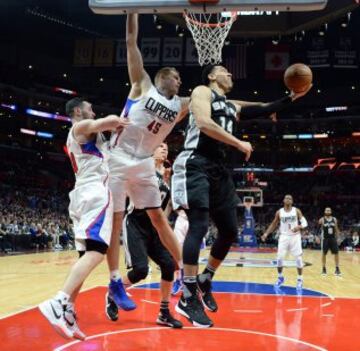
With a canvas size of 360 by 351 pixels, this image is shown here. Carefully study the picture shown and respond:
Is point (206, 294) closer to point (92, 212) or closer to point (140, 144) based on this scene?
point (92, 212)

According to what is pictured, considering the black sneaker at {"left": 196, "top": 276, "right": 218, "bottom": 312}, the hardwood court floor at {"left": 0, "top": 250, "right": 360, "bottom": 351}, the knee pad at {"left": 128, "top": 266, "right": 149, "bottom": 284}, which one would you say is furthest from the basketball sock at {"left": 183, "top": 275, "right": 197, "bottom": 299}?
the knee pad at {"left": 128, "top": 266, "right": 149, "bottom": 284}

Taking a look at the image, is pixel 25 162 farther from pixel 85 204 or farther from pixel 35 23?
pixel 85 204

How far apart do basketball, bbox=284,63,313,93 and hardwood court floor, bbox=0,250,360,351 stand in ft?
7.79

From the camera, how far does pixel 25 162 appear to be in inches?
1431

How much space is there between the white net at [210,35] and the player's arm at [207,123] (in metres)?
8.45

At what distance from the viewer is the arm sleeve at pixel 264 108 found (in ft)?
16.1

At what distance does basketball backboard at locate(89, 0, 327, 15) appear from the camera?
3.99m

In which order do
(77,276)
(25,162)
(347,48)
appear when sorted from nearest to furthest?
(77,276) → (347,48) → (25,162)

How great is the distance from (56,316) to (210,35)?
34.6 ft

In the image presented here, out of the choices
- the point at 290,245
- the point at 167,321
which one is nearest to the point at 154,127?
the point at 167,321

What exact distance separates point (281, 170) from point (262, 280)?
106 ft

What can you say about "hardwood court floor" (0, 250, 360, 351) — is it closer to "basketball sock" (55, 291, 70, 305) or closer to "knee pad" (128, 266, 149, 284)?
"knee pad" (128, 266, 149, 284)

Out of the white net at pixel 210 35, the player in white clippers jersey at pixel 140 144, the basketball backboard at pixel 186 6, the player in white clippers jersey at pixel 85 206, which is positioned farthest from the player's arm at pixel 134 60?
the white net at pixel 210 35

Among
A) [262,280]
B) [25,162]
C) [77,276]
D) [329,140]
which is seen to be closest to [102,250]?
[77,276]
